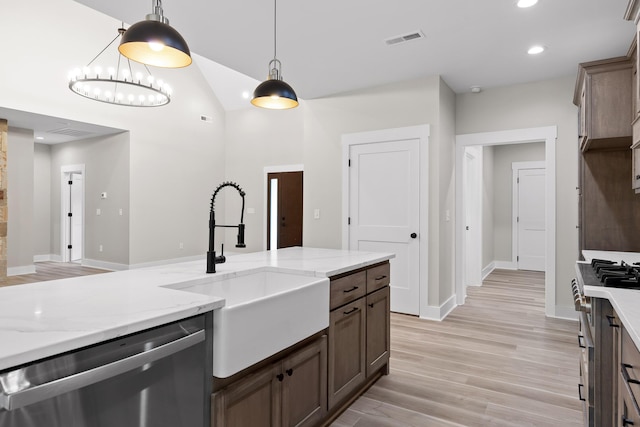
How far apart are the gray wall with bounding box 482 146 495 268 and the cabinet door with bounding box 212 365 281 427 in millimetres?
6177

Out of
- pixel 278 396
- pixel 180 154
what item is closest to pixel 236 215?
pixel 180 154

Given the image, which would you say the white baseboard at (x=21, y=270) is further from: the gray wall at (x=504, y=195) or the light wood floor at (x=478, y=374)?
the gray wall at (x=504, y=195)

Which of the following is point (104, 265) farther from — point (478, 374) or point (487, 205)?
point (487, 205)

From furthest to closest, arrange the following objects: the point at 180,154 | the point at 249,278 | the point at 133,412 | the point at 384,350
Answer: the point at 180,154 → the point at 384,350 → the point at 249,278 → the point at 133,412

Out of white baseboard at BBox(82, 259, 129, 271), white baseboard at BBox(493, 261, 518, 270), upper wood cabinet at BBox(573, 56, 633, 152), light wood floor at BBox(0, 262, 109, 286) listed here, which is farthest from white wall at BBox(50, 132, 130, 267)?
white baseboard at BBox(493, 261, 518, 270)

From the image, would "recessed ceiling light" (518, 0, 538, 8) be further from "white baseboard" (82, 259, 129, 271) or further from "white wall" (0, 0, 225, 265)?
"white baseboard" (82, 259, 129, 271)

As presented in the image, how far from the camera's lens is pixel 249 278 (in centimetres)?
222

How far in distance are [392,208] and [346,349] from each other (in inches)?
100

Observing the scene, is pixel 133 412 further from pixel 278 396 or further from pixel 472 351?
pixel 472 351

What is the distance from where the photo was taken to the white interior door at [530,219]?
297 inches

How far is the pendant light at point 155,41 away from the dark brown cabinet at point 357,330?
1.43m

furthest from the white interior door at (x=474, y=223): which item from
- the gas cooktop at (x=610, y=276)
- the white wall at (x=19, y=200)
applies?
the white wall at (x=19, y=200)

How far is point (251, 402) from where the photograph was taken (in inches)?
60.8

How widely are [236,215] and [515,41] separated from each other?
6.39 metres
